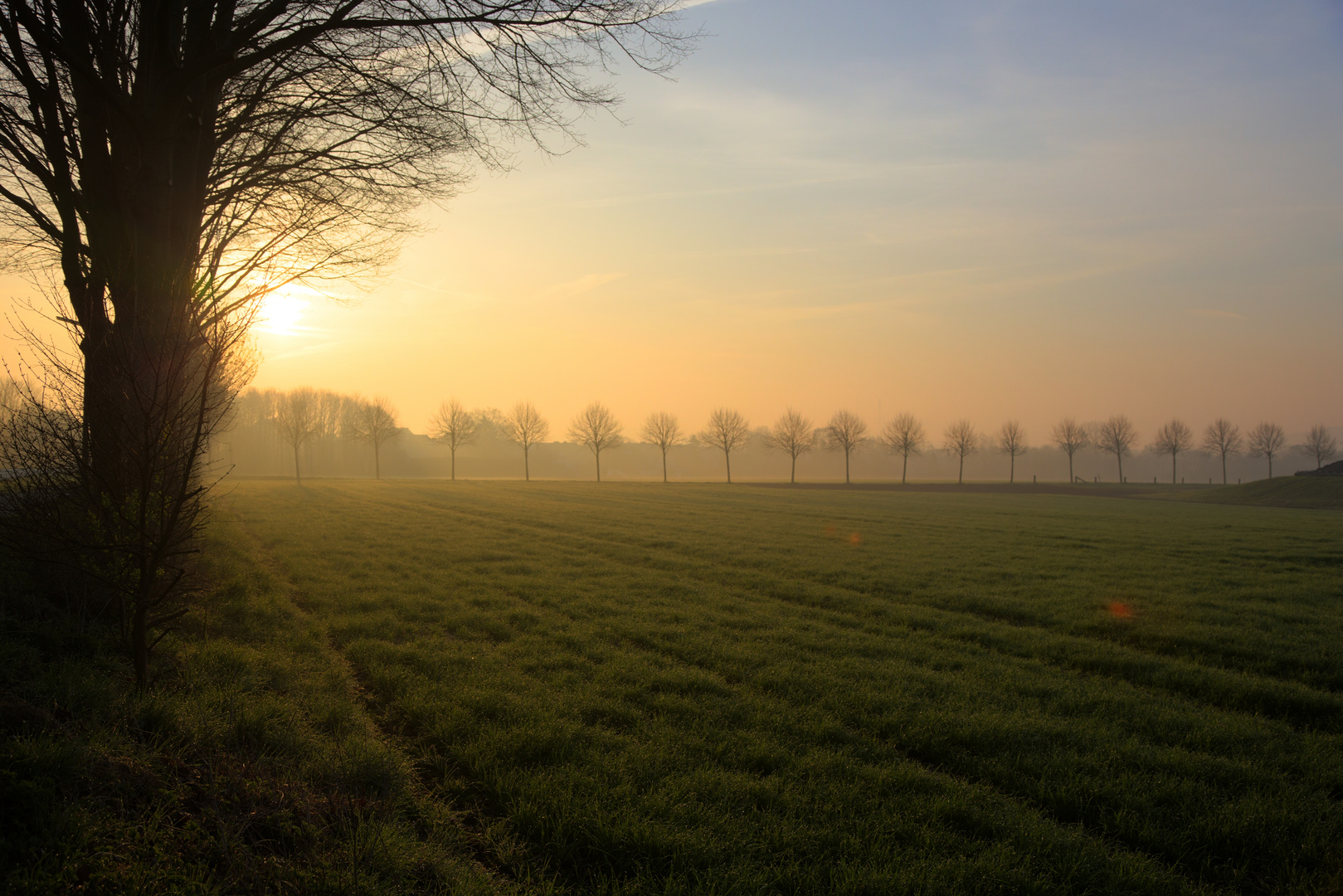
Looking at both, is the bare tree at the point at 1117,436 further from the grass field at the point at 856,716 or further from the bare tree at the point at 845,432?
the grass field at the point at 856,716

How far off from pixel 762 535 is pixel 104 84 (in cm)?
1683

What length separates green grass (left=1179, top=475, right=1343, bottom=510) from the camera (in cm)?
4428

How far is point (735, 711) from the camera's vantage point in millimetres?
5805

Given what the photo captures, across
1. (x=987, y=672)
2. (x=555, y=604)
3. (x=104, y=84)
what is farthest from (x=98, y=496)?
(x=987, y=672)

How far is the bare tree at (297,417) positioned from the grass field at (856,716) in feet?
174

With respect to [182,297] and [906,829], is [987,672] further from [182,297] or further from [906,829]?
[182,297]

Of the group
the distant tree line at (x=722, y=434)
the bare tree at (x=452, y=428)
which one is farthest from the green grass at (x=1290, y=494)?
the bare tree at (x=452, y=428)

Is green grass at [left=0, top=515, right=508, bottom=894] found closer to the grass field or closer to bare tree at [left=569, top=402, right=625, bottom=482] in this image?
the grass field

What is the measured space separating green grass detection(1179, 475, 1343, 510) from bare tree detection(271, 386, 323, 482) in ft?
243

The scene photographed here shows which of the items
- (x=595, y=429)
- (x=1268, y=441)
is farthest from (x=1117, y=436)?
(x=595, y=429)

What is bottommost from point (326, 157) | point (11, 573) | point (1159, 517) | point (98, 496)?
point (1159, 517)

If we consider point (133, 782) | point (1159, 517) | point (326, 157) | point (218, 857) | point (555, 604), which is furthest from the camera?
point (1159, 517)

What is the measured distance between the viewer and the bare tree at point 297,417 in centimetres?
6003

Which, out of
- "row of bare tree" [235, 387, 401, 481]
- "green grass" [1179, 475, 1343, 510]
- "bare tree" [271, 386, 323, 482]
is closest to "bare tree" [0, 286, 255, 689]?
"bare tree" [271, 386, 323, 482]
